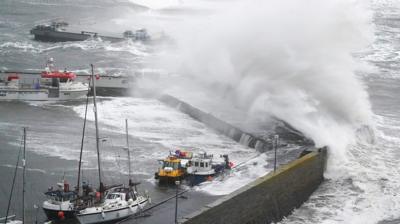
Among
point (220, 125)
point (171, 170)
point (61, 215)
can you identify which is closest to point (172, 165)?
point (171, 170)

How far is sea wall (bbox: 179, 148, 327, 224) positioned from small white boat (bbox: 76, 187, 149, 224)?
6.35ft

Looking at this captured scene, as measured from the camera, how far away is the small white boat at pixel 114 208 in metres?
19.0

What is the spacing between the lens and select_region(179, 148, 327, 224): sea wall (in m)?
20.0

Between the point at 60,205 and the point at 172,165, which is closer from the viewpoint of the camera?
the point at 60,205

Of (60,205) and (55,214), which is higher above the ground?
(60,205)

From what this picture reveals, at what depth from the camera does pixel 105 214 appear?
19.2m

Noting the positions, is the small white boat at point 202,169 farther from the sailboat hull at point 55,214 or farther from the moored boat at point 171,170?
the sailboat hull at point 55,214

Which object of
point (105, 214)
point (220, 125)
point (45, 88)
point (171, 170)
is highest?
point (45, 88)

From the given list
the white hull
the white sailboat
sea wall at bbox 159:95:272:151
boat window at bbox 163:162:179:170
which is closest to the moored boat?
boat window at bbox 163:162:179:170

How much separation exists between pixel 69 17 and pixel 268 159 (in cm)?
5449

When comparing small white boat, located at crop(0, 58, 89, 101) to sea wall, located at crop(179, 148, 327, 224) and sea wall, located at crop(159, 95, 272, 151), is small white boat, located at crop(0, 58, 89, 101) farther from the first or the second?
sea wall, located at crop(179, 148, 327, 224)

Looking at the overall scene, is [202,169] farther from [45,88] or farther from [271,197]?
[45,88]

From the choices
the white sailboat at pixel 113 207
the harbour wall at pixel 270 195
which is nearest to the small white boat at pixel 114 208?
the white sailboat at pixel 113 207

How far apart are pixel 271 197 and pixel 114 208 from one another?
19.2 feet
